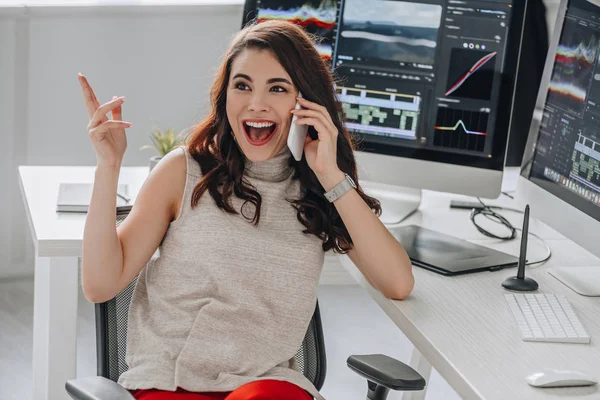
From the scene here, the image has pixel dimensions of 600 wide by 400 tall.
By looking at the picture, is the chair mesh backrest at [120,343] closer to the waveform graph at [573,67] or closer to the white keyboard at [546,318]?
the white keyboard at [546,318]

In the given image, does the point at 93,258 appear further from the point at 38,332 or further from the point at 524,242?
the point at 524,242

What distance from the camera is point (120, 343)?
174 centimetres

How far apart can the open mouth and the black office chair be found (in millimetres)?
296

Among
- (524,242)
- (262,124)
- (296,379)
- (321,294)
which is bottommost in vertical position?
(321,294)

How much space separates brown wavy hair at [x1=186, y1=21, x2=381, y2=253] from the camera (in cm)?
176

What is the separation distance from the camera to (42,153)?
12.0ft

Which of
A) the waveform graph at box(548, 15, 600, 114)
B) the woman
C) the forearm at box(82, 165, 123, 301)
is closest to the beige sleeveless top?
the woman

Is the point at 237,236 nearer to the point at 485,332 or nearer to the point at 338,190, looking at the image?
the point at 338,190

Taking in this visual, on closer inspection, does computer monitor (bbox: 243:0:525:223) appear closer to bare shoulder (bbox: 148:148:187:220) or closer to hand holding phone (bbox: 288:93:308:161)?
hand holding phone (bbox: 288:93:308:161)

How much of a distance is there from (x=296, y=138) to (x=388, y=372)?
49 cm

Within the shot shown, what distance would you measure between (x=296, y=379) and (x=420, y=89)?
87 centimetres

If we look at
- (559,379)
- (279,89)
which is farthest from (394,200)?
(559,379)

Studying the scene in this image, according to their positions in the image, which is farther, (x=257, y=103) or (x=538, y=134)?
(x=538, y=134)

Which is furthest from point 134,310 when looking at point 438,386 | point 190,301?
point 438,386
